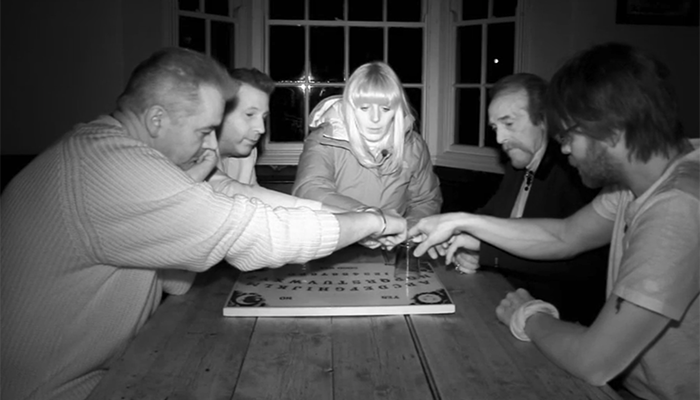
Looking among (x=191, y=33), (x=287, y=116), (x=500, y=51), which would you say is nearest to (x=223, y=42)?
(x=191, y=33)

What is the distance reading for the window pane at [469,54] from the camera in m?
5.03

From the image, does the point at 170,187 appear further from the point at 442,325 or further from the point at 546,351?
the point at 546,351

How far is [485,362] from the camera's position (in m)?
1.42

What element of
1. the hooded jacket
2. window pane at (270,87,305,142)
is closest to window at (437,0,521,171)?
window pane at (270,87,305,142)

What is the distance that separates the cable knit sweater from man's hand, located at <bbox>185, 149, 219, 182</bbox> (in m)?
0.58

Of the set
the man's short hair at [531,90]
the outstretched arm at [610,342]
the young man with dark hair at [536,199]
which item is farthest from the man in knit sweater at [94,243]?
the man's short hair at [531,90]

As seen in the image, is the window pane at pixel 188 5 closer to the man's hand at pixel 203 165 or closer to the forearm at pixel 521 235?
the man's hand at pixel 203 165

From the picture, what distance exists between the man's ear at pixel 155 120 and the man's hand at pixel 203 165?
1.39ft

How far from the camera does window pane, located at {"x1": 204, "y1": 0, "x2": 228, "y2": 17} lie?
4.82 m

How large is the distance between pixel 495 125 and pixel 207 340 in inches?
66.8

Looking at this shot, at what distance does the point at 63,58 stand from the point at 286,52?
1666mm

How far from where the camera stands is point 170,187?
150cm

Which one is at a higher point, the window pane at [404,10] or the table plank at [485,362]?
the window pane at [404,10]

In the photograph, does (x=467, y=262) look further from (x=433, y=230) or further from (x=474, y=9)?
(x=474, y=9)
